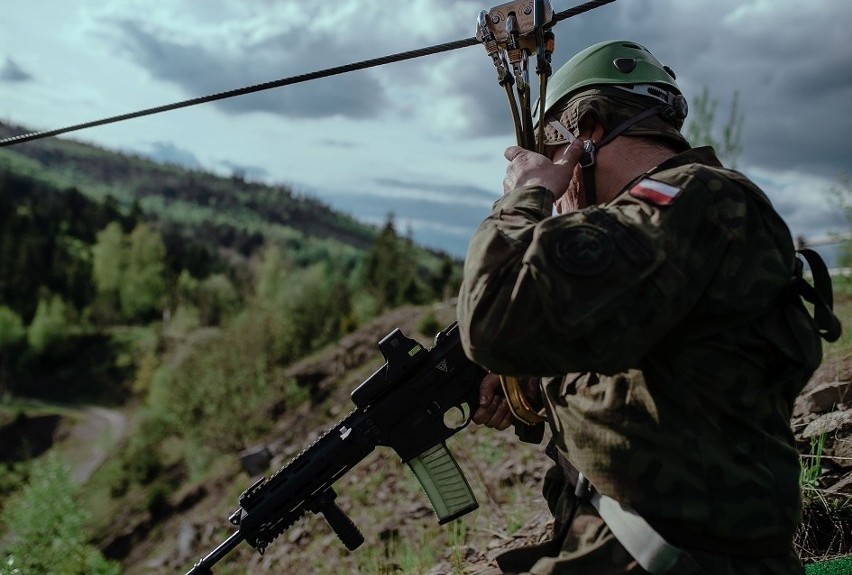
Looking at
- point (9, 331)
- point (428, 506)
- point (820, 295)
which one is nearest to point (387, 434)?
point (820, 295)

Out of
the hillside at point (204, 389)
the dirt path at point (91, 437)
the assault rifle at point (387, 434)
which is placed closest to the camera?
the assault rifle at point (387, 434)

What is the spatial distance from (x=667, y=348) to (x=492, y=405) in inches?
45.5

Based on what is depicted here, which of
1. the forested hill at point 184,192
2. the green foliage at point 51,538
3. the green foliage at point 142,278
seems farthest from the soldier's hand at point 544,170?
the forested hill at point 184,192

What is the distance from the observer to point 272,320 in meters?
37.7

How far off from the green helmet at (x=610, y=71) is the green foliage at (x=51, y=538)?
6.05m

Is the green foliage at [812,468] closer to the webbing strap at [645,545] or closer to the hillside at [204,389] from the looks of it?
the hillside at [204,389]

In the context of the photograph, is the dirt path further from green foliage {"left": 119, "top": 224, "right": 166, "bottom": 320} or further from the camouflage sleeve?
the camouflage sleeve

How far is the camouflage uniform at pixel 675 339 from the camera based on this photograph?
2111 millimetres

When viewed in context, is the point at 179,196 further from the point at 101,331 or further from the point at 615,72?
the point at 615,72

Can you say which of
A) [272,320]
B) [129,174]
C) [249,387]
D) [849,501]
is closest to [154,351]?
[272,320]

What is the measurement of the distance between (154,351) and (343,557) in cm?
7001

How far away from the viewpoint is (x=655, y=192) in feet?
Result: 7.30

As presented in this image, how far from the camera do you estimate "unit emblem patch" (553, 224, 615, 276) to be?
6.87 ft

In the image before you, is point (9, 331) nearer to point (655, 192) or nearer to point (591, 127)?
point (591, 127)
